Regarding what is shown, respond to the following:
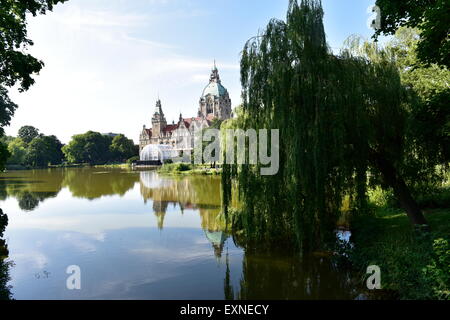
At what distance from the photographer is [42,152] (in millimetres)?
80062

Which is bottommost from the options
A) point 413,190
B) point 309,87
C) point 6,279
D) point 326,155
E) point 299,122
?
point 6,279

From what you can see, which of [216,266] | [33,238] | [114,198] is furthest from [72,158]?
[216,266]

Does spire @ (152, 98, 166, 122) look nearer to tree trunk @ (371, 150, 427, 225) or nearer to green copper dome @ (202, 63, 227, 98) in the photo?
green copper dome @ (202, 63, 227, 98)

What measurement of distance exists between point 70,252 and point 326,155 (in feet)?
29.6

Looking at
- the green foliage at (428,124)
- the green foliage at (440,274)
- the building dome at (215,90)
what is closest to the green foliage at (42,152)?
the building dome at (215,90)

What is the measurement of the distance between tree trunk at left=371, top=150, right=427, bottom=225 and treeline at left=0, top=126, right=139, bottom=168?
86.6 metres

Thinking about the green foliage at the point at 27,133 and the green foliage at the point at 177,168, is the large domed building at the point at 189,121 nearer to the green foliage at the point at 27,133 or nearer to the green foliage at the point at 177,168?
the green foliage at the point at 27,133

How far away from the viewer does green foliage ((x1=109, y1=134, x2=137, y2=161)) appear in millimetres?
93000

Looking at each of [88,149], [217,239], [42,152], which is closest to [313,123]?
[217,239]

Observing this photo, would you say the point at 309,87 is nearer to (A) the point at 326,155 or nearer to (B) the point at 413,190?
(A) the point at 326,155

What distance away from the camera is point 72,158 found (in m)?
88.9

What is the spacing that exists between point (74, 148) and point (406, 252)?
9517 cm

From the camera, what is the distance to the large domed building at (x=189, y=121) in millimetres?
92875

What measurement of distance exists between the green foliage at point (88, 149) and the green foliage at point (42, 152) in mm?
3171
